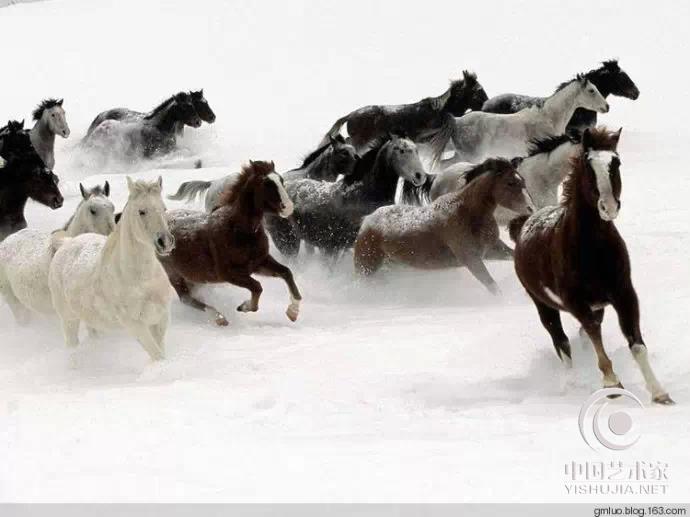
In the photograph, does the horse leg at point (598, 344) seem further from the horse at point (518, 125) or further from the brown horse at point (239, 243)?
the horse at point (518, 125)

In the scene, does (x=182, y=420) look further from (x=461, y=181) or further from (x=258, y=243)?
(x=461, y=181)

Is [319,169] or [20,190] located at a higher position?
[20,190]

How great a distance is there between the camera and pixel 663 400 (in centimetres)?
547

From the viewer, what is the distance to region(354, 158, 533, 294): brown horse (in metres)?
9.03

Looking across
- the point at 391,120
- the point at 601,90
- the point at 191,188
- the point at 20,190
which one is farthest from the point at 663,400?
A: the point at 601,90

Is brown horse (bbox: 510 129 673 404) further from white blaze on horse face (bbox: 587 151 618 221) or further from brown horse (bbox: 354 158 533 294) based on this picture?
brown horse (bbox: 354 158 533 294)

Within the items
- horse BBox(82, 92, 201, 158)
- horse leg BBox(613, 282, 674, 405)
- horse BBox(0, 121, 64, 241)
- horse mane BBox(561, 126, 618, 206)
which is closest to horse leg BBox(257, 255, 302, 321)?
horse BBox(0, 121, 64, 241)

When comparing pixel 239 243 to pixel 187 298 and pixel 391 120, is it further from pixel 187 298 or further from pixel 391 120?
pixel 391 120

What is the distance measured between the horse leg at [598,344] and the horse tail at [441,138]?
23.4 ft

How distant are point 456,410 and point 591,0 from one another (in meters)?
27.8

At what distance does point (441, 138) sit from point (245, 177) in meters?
4.32

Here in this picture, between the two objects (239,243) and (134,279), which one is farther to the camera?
(239,243)

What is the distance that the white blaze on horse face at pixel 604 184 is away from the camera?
549 centimetres
